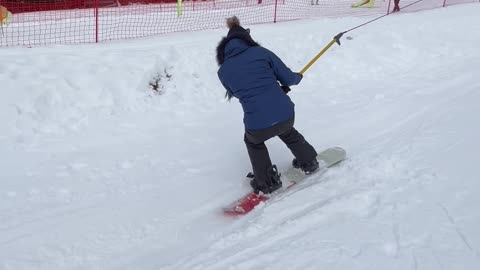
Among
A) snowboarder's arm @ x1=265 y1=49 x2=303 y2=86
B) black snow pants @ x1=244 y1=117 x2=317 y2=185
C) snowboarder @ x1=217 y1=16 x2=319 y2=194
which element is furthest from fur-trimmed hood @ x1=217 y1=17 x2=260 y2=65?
black snow pants @ x1=244 y1=117 x2=317 y2=185

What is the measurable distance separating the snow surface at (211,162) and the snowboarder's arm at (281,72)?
0.97 m

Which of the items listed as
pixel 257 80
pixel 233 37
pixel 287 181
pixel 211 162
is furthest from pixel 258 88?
pixel 211 162

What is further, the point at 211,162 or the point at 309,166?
the point at 211,162

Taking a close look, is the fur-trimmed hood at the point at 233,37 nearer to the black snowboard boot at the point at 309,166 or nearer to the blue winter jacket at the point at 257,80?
the blue winter jacket at the point at 257,80

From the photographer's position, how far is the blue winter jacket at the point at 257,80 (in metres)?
3.80

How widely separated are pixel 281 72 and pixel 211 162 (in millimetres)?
1424

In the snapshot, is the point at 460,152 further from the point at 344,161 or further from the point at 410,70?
the point at 410,70

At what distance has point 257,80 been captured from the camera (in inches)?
151

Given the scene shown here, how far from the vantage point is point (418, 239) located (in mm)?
3086

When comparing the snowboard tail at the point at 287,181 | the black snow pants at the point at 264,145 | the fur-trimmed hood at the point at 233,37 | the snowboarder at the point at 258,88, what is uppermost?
the fur-trimmed hood at the point at 233,37

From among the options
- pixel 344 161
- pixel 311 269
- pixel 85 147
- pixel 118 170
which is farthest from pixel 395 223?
pixel 85 147

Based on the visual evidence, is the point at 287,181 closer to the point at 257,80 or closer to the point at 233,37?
the point at 257,80

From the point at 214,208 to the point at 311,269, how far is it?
51.2 inches

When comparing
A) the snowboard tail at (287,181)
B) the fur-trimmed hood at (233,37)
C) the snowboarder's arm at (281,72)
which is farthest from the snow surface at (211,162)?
the fur-trimmed hood at (233,37)
